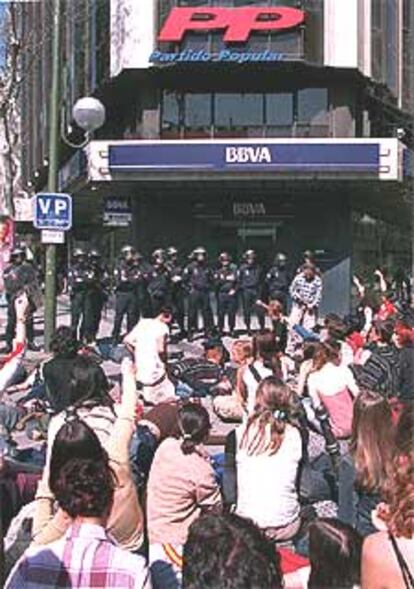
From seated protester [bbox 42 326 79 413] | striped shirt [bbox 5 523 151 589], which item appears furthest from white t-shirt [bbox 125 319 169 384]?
striped shirt [bbox 5 523 151 589]

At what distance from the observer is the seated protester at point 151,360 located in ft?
35.8

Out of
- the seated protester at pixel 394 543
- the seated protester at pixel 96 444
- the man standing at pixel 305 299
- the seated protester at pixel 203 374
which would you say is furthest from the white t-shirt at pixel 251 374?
the man standing at pixel 305 299

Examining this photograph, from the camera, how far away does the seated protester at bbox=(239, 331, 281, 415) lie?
8520mm

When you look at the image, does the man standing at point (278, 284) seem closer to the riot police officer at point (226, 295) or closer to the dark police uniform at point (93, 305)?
the riot police officer at point (226, 295)

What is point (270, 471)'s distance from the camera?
18.9 feet

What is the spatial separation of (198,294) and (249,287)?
A: 1318 millimetres

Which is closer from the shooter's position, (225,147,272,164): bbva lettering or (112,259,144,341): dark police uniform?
(112,259,144,341): dark police uniform

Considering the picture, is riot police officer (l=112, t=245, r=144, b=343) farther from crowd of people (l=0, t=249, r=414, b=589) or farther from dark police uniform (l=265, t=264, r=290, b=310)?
crowd of people (l=0, t=249, r=414, b=589)

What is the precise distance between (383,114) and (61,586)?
3166cm

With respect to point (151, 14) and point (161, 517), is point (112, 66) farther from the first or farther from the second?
point (161, 517)

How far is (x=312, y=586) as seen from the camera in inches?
153

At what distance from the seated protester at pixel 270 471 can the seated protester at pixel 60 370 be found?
116cm

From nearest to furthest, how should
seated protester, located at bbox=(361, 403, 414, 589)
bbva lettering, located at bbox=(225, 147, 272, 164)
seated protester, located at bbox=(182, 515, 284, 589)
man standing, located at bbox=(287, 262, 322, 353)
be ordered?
1. seated protester, located at bbox=(182, 515, 284, 589)
2. seated protester, located at bbox=(361, 403, 414, 589)
3. man standing, located at bbox=(287, 262, 322, 353)
4. bbva lettering, located at bbox=(225, 147, 272, 164)

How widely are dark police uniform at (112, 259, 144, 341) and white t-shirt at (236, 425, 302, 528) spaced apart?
1272 centimetres
